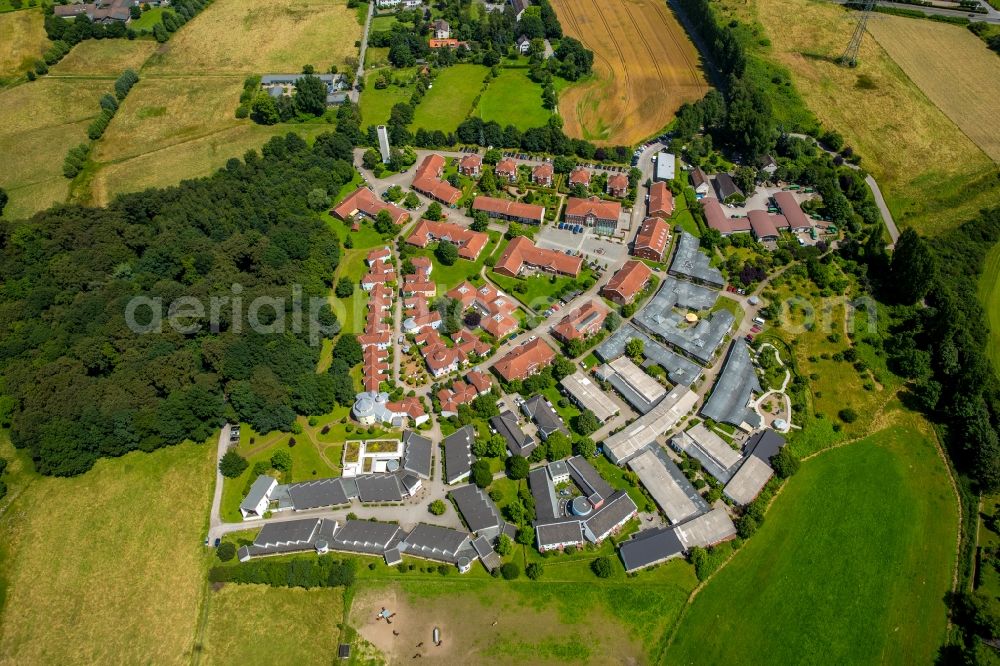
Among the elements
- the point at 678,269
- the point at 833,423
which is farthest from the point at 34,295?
the point at 833,423

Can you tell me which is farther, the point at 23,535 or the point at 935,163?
the point at 935,163

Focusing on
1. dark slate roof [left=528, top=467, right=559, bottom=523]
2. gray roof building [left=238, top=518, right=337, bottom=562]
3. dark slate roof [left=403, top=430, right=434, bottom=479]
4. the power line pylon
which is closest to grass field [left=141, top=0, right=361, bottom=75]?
dark slate roof [left=403, top=430, right=434, bottom=479]

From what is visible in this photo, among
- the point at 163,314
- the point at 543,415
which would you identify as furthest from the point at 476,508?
the point at 163,314

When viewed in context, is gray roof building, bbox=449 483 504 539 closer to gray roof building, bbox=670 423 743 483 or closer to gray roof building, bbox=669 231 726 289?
gray roof building, bbox=670 423 743 483

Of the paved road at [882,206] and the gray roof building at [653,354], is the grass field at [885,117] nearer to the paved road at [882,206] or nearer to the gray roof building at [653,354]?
the paved road at [882,206]

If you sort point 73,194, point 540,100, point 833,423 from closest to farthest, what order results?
point 833,423
point 73,194
point 540,100

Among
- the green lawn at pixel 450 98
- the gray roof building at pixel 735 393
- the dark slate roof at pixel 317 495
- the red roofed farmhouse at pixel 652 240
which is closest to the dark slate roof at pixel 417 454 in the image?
the dark slate roof at pixel 317 495

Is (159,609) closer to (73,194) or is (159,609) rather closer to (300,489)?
(300,489)
